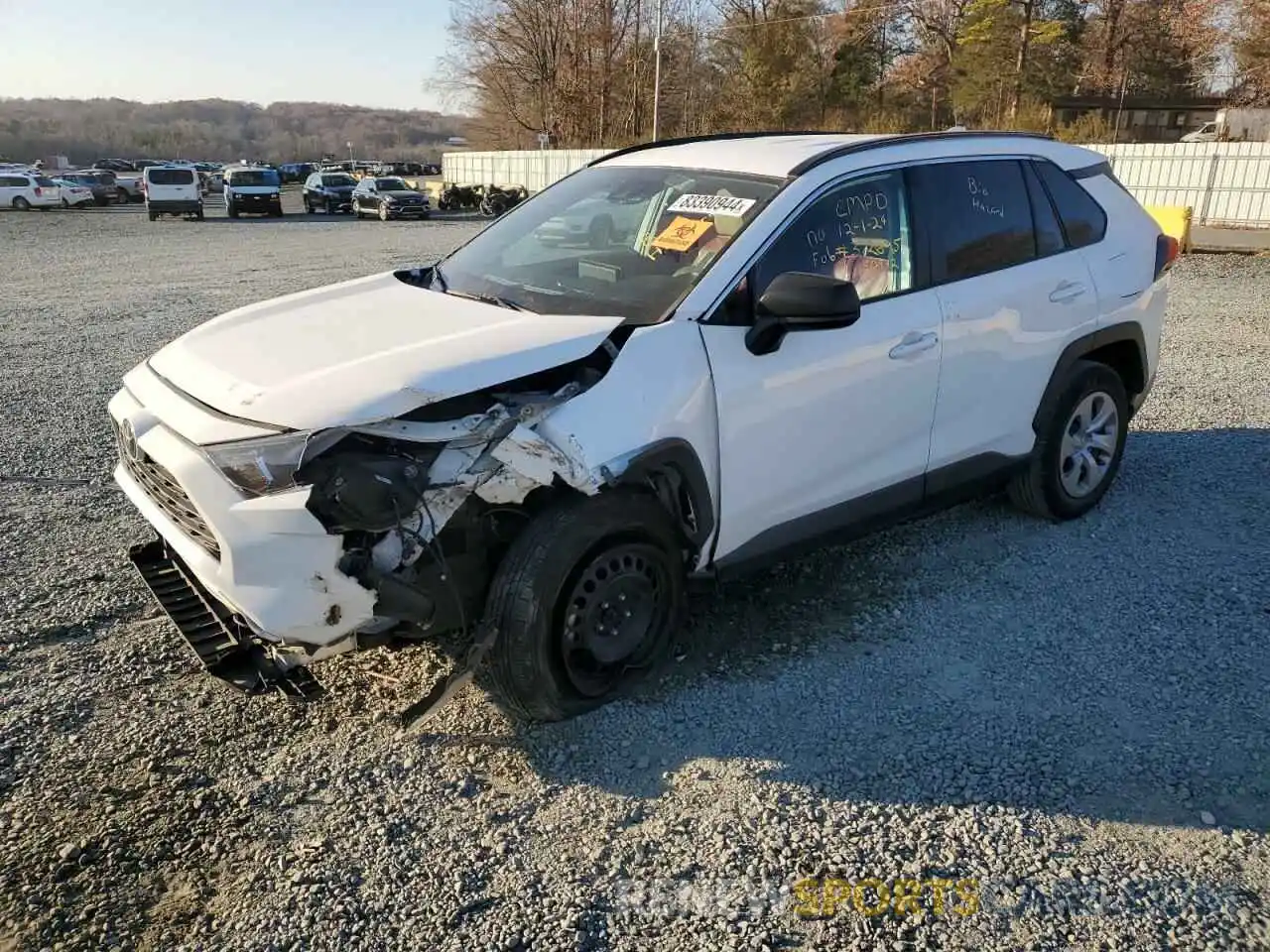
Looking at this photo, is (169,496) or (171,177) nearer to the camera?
(169,496)

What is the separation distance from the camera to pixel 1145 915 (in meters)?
2.46

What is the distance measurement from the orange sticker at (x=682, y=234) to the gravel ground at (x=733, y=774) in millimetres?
1483

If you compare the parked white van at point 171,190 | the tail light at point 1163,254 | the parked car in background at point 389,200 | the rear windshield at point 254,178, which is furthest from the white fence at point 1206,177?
the tail light at point 1163,254

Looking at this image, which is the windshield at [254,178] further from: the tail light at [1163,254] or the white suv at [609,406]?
the tail light at [1163,254]

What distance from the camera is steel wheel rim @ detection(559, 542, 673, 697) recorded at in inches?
123

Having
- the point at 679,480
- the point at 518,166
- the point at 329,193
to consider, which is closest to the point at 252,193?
the point at 329,193

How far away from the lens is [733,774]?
302cm

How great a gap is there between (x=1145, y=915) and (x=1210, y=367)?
714 centimetres

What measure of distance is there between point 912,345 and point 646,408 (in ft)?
4.35

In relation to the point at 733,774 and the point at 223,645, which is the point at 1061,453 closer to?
the point at 733,774

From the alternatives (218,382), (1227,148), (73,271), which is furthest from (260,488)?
(1227,148)

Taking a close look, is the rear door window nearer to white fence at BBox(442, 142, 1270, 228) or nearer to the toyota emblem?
the toyota emblem

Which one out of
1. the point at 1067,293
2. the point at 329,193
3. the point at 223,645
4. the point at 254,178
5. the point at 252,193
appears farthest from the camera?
the point at 329,193

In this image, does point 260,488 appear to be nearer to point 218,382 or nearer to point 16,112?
point 218,382
